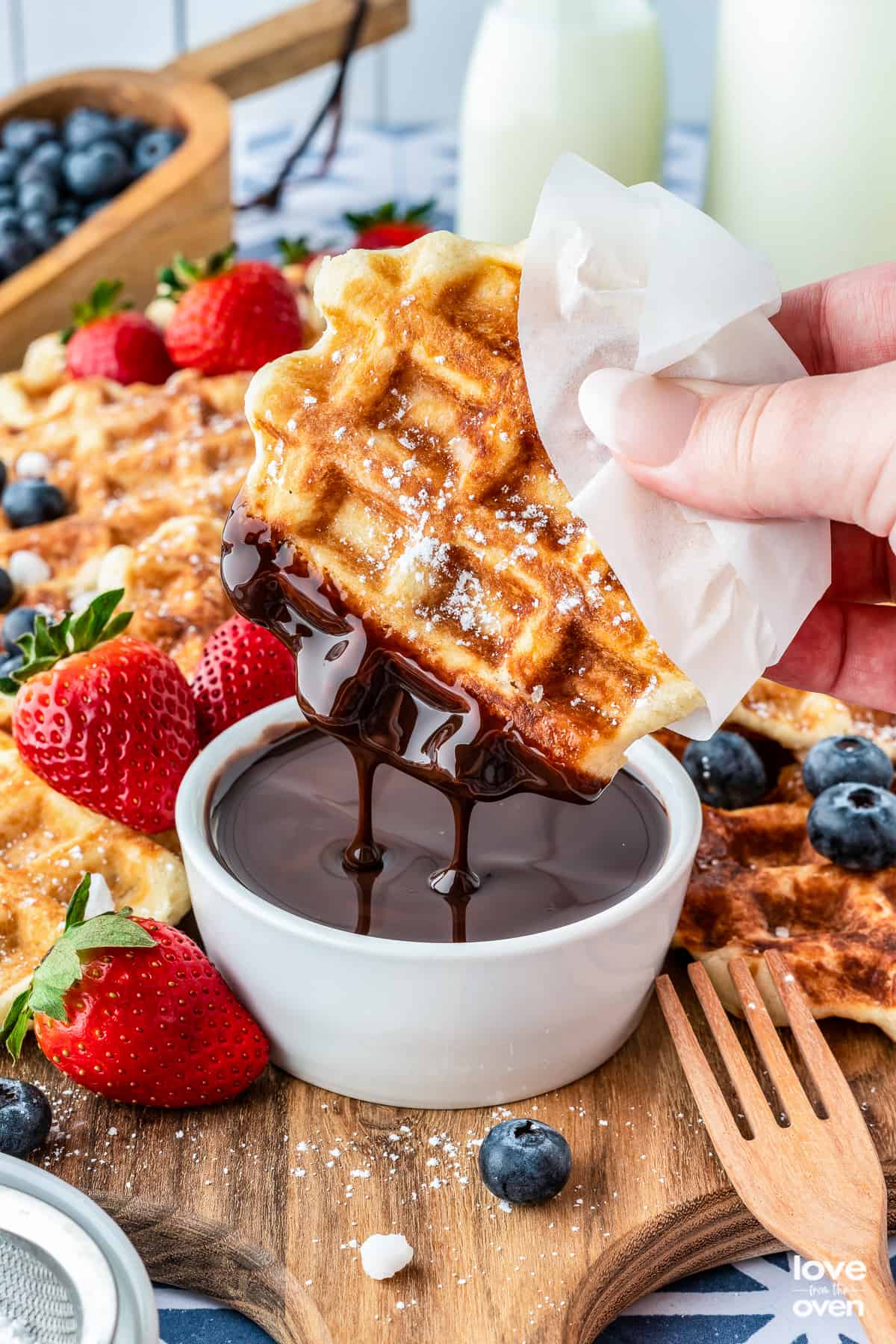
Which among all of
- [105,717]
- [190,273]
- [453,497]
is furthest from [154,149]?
[453,497]

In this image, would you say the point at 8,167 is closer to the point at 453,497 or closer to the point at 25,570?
the point at 25,570

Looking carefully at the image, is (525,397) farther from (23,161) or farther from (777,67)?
(23,161)

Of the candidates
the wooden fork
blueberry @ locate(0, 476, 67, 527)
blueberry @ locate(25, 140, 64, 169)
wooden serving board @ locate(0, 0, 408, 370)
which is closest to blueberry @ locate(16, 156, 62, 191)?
blueberry @ locate(25, 140, 64, 169)

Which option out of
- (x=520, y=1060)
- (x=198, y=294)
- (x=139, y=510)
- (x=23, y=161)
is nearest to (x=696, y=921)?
(x=520, y=1060)

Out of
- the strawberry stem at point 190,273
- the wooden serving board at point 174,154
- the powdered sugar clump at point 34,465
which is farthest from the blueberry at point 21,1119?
the wooden serving board at point 174,154

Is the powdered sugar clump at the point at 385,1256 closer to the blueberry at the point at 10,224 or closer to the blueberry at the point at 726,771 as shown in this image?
the blueberry at the point at 726,771

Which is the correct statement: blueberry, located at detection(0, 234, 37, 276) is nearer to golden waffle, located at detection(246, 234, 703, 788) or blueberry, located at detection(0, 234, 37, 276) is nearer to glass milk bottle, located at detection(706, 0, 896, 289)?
glass milk bottle, located at detection(706, 0, 896, 289)

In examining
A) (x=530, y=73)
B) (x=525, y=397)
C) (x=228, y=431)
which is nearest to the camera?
(x=525, y=397)
